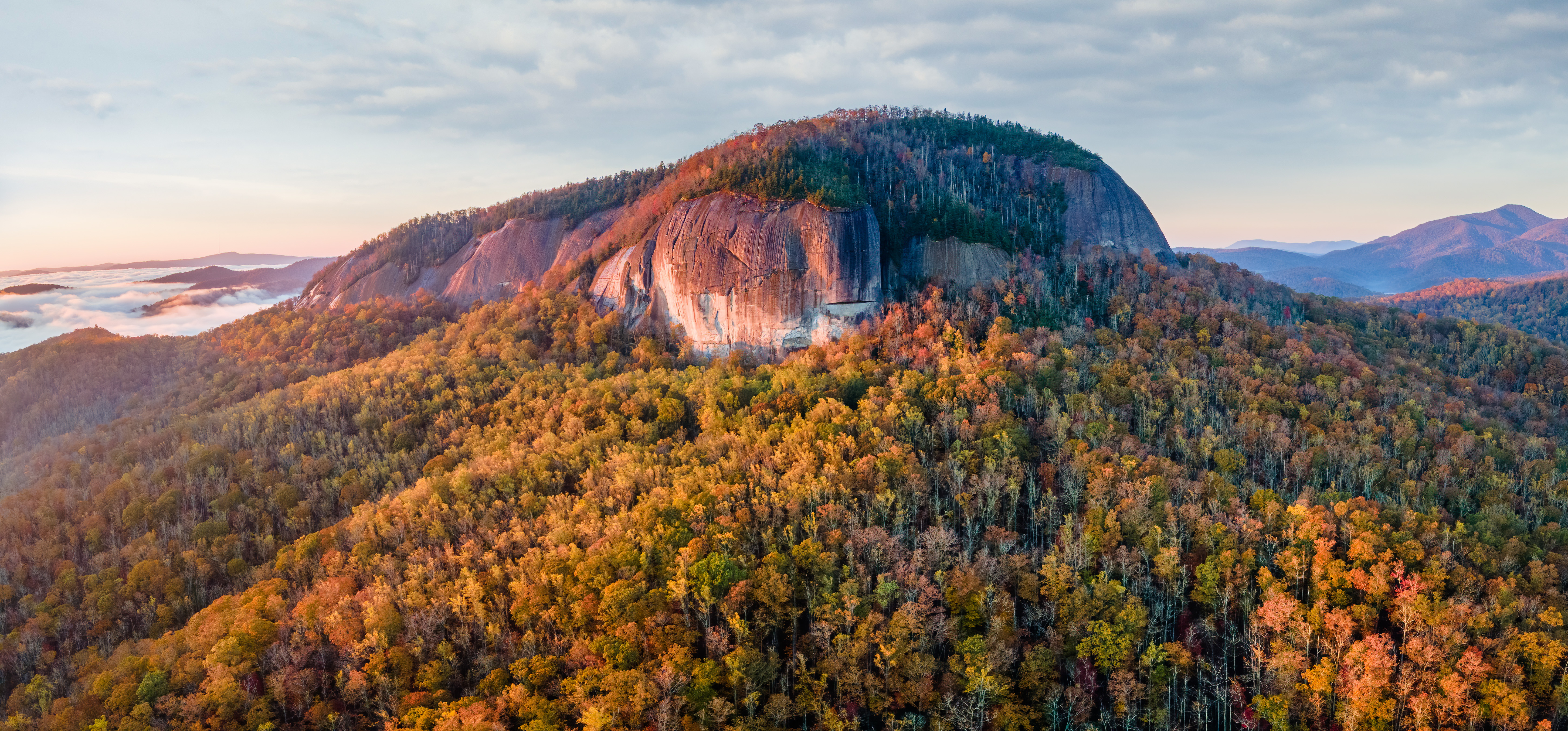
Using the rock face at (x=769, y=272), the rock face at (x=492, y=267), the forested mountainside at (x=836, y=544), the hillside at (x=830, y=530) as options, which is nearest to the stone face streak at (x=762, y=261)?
the rock face at (x=769, y=272)

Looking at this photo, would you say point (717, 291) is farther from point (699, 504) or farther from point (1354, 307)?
point (1354, 307)

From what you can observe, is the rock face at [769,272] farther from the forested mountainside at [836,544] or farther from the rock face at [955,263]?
the rock face at [955,263]

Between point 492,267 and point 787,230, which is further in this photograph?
point 492,267

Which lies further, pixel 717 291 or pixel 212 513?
pixel 717 291

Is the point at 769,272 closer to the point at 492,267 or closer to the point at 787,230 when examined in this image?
the point at 787,230

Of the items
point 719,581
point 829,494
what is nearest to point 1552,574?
point 829,494

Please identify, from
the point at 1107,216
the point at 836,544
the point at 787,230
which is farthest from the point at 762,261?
the point at 1107,216
